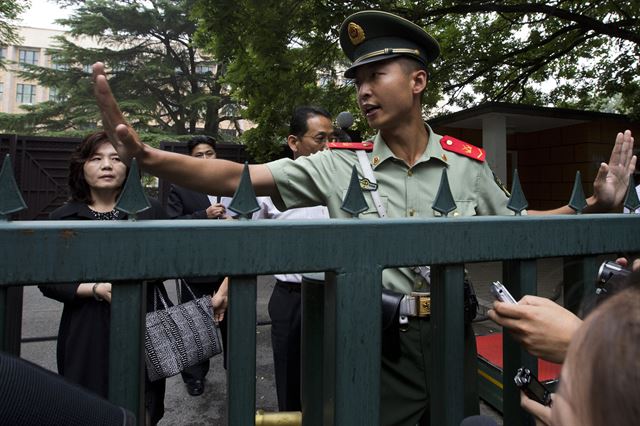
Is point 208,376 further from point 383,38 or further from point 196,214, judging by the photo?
point 383,38

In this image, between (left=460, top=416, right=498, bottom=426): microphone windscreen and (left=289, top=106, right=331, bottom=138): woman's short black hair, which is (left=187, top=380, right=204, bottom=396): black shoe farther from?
(left=460, top=416, right=498, bottom=426): microphone windscreen

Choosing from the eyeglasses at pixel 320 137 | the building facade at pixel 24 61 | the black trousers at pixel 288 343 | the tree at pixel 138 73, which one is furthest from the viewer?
the building facade at pixel 24 61

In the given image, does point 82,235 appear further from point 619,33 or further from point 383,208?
point 619,33

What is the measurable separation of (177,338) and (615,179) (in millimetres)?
1720

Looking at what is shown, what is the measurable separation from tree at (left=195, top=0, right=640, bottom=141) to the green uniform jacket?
516 centimetres

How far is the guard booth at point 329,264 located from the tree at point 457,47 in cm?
590

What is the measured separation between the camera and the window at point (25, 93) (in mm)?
43875

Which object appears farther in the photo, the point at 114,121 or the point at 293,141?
the point at 293,141

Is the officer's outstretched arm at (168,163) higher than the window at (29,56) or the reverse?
the reverse

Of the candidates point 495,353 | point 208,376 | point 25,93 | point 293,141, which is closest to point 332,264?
point 293,141

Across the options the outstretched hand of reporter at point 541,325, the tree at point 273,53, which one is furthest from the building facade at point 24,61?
the outstretched hand of reporter at point 541,325

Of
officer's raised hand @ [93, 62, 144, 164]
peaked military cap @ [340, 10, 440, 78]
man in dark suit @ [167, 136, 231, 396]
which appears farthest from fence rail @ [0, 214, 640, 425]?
man in dark suit @ [167, 136, 231, 396]

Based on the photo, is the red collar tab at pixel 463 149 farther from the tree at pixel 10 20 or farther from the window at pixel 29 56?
the window at pixel 29 56

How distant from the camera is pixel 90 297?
1.88m
